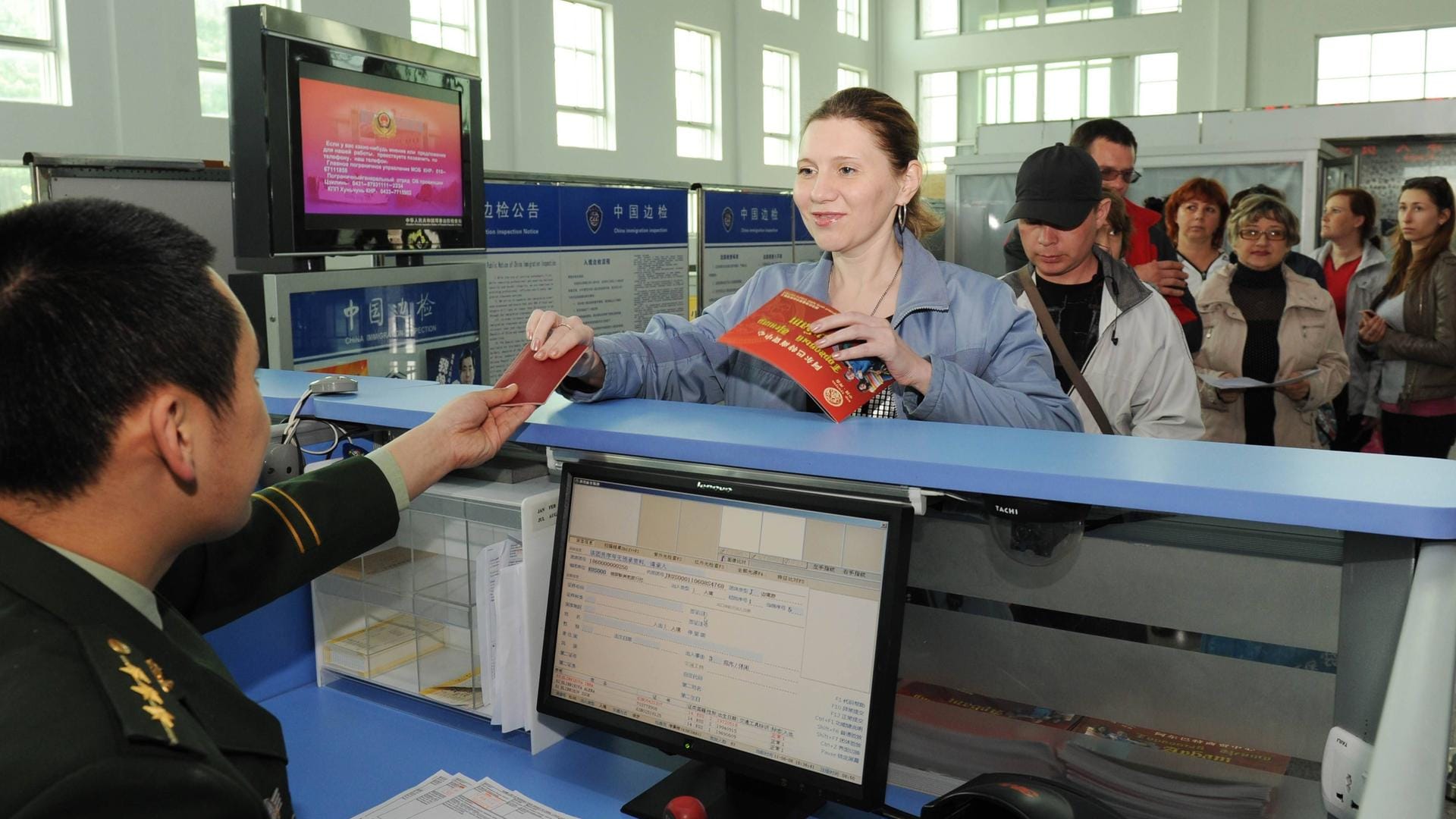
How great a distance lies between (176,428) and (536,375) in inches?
31.5

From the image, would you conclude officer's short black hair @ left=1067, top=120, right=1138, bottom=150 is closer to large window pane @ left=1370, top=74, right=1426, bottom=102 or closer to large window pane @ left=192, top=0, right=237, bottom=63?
large window pane @ left=192, top=0, right=237, bottom=63

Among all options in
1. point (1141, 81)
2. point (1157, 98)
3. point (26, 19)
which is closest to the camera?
point (26, 19)

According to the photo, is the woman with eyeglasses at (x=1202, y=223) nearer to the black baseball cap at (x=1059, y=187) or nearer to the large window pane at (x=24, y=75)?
the black baseball cap at (x=1059, y=187)

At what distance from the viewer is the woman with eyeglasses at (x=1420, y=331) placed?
14.5 feet

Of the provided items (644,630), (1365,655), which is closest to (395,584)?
(644,630)

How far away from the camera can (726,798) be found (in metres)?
1.41

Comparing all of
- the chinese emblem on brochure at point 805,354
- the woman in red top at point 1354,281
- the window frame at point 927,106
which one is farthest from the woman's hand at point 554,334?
the window frame at point 927,106

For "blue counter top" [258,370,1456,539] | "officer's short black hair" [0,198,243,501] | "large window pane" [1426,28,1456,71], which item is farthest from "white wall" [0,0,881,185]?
"large window pane" [1426,28,1456,71]

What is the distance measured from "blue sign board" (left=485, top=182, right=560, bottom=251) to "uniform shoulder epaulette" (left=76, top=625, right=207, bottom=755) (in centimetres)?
378

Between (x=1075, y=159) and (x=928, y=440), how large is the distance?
154 cm

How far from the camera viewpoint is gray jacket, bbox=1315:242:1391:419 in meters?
4.70

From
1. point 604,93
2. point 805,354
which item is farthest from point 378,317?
point 604,93

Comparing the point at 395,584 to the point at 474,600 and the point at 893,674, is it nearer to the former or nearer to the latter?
the point at 474,600

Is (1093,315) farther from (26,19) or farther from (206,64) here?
(206,64)
